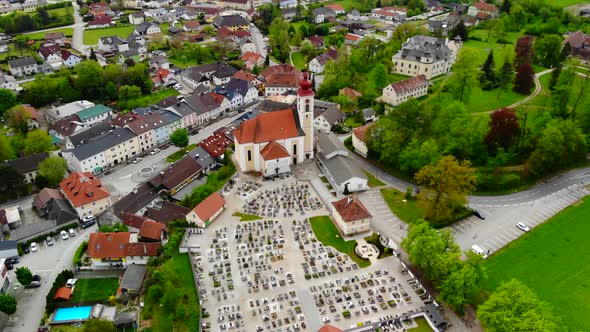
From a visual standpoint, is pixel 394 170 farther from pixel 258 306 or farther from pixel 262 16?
pixel 262 16

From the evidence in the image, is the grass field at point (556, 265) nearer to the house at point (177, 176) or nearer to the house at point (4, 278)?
the house at point (177, 176)

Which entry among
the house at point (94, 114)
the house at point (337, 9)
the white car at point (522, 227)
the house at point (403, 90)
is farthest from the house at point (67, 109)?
the house at point (337, 9)

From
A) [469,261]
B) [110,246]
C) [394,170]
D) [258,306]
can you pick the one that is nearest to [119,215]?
[110,246]

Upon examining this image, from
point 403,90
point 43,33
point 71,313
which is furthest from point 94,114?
point 43,33

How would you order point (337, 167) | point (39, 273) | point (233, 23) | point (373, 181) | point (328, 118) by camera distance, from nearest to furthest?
point (39, 273) < point (337, 167) < point (373, 181) < point (328, 118) < point (233, 23)

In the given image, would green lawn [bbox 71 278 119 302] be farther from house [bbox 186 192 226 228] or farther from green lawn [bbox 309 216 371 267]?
green lawn [bbox 309 216 371 267]

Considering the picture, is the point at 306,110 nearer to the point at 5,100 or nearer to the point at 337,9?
the point at 5,100
